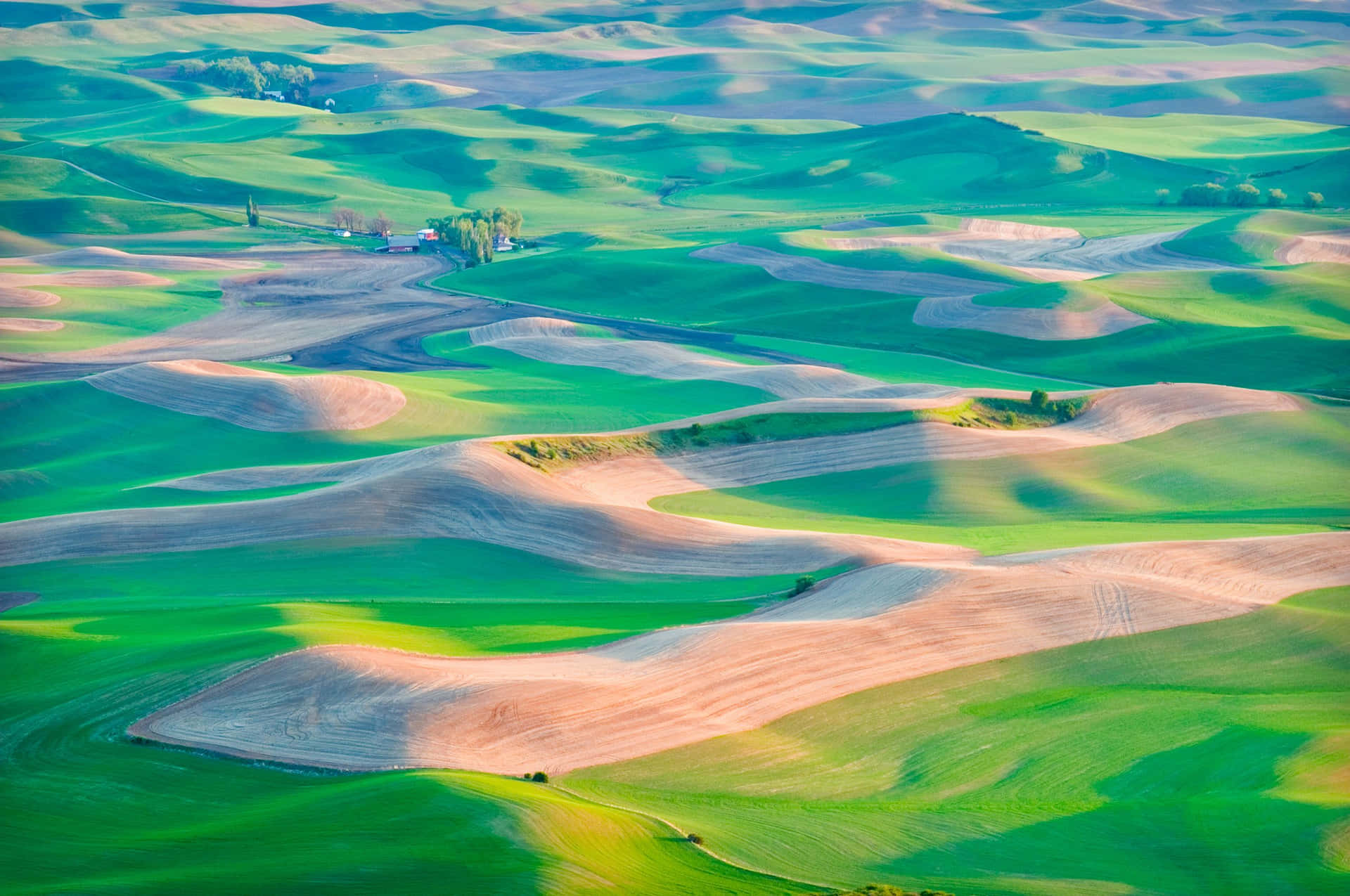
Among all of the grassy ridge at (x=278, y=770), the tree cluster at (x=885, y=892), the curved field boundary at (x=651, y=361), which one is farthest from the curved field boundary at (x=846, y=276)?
the tree cluster at (x=885, y=892)

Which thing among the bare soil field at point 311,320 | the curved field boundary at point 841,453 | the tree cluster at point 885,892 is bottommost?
the bare soil field at point 311,320

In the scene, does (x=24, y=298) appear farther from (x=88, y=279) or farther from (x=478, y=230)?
(x=478, y=230)

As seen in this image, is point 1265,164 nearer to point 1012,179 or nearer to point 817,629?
point 1012,179

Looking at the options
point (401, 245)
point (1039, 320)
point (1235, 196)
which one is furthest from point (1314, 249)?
point (401, 245)

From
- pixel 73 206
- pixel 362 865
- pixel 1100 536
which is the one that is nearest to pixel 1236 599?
pixel 1100 536

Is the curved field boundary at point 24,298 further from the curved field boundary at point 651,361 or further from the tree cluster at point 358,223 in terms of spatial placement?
the tree cluster at point 358,223

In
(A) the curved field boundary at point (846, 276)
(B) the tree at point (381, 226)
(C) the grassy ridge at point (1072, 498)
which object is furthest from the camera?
(B) the tree at point (381, 226)

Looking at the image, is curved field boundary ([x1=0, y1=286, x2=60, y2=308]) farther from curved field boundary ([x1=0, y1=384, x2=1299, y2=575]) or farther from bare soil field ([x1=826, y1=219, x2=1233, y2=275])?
bare soil field ([x1=826, y1=219, x2=1233, y2=275])
